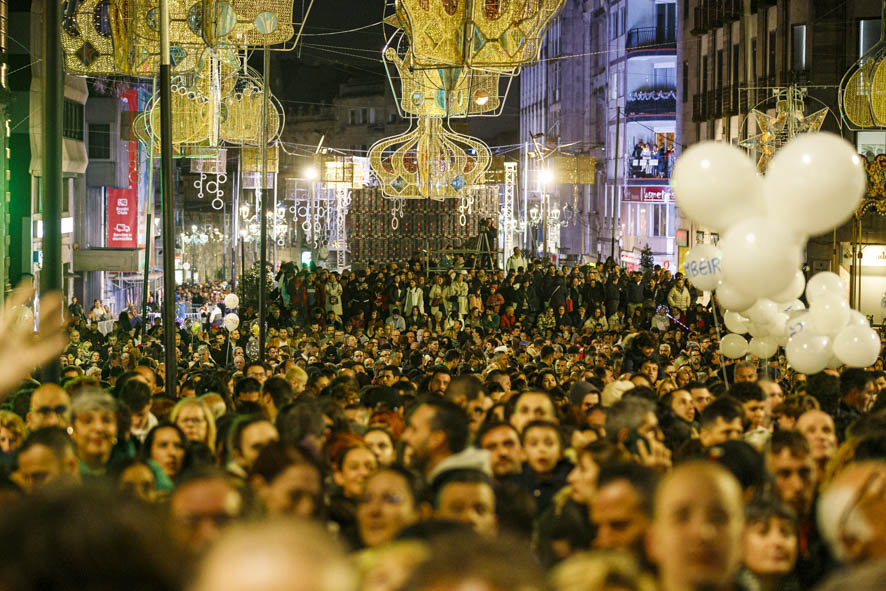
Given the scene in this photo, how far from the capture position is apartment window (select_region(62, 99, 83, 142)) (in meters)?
43.4

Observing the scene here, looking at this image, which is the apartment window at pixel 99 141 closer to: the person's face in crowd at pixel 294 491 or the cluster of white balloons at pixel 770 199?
the cluster of white balloons at pixel 770 199

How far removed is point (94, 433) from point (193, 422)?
2.42 feet

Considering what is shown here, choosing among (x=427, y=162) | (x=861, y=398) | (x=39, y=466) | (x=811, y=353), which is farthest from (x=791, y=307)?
(x=427, y=162)

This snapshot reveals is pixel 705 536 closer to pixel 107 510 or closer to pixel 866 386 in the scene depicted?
pixel 107 510

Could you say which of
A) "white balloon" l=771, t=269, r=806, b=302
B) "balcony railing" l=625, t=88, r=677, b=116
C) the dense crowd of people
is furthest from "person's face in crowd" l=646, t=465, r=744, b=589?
"balcony railing" l=625, t=88, r=677, b=116

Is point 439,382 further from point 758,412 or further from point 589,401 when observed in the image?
point 758,412

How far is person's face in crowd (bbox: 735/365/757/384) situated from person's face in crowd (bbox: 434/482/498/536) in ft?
23.6

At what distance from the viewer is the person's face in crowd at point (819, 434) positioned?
24.1ft

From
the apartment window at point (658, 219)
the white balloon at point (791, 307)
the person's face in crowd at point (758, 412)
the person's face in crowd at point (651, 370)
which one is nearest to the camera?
the person's face in crowd at point (758, 412)

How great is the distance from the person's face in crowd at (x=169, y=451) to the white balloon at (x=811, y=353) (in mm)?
5793

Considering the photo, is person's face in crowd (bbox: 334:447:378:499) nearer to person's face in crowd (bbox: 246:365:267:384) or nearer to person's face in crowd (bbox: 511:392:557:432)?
person's face in crowd (bbox: 511:392:557:432)

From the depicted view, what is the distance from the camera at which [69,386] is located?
10.4 metres

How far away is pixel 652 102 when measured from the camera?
62281 millimetres

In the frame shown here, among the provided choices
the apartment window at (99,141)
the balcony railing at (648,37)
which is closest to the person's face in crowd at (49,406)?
the apartment window at (99,141)
